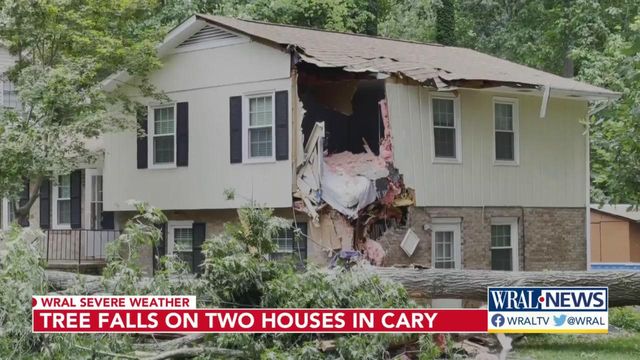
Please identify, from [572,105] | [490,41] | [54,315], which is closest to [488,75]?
[572,105]

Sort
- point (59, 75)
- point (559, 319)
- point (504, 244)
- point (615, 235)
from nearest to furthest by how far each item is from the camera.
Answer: point (559, 319) < point (59, 75) < point (504, 244) < point (615, 235)

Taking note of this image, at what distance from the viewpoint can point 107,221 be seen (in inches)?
1030

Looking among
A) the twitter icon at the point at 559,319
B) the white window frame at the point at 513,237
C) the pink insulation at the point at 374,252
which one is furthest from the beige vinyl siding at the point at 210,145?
the twitter icon at the point at 559,319

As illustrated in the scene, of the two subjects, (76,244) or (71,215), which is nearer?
(76,244)

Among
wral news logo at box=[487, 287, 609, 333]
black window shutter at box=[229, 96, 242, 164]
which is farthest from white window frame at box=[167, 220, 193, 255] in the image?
wral news logo at box=[487, 287, 609, 333]

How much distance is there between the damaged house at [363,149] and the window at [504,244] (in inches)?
1.3

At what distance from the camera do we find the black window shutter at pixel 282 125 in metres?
21.7

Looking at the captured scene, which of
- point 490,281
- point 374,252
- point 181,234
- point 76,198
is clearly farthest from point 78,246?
point 490,281

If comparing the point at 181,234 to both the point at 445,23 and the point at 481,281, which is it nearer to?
the point at 481,281

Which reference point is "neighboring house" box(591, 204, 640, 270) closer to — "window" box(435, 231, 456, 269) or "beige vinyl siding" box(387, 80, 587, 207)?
"beige vinyl siding" box(387, 80, 587, 207)

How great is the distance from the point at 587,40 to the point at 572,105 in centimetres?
1071

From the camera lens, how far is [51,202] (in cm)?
2753

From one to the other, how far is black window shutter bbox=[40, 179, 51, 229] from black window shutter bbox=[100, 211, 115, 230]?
6.34 ft

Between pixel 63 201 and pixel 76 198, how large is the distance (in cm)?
46
